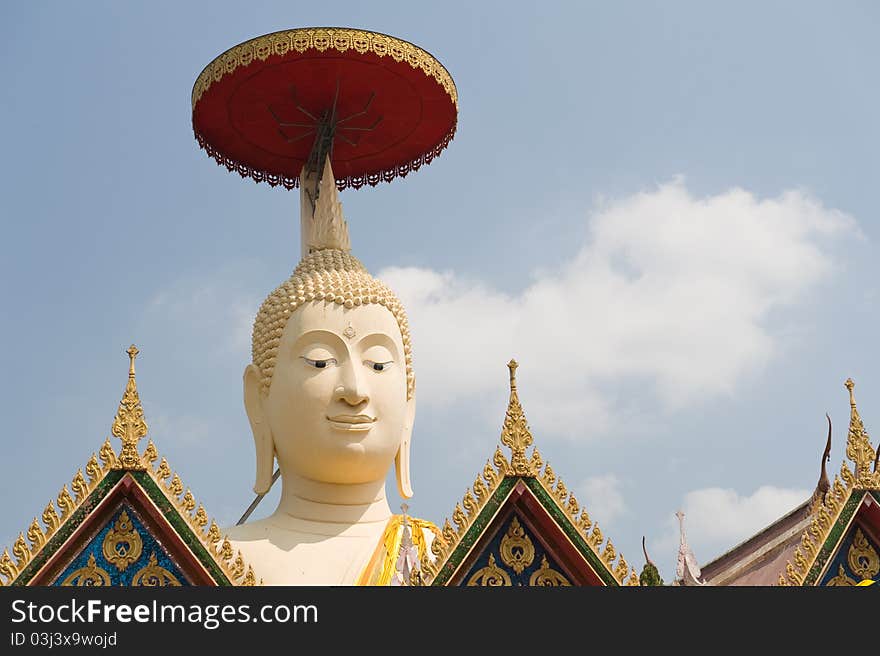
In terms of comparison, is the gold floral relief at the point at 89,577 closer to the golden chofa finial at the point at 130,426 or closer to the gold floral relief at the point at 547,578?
the golden chofa finial at the point at 130,426

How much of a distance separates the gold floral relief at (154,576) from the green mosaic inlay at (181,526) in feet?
1.02

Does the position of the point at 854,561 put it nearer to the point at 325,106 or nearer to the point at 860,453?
the point at 860,453

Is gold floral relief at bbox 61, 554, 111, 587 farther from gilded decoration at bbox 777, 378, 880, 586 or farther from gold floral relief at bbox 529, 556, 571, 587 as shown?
gilded decoration at bbox 777, 378, 880, 586

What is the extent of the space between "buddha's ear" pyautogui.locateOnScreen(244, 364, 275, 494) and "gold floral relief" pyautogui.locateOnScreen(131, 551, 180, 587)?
8.45ft

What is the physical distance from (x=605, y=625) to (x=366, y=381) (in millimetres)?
4762

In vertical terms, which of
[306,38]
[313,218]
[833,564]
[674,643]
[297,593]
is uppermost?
[306,38]

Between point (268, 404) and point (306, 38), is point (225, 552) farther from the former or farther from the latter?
point (306, 38)

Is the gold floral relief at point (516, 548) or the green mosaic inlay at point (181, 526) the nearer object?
the green mosaic inlay at point (181, 526)

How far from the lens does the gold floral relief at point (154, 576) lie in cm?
1225

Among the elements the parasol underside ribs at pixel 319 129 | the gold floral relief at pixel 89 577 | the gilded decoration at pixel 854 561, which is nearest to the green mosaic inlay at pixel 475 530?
the gold floral relief at pixel 89 577

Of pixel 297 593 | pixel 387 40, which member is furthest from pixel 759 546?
pixel 297 593

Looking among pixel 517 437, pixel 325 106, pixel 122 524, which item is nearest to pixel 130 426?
pixel 122 524

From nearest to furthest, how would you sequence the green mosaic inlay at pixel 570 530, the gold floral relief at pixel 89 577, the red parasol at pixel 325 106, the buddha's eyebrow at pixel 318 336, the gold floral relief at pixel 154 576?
1. the gold floral relief at pixel 89 577
2. the gold floral relief at pixel 154 576
3. the green mosaic inlay at pixel 570 530
4. the buddha's eyebrow at pixel 318 336
5. the red parasol at pixel 325 106

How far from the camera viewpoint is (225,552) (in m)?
12.5
